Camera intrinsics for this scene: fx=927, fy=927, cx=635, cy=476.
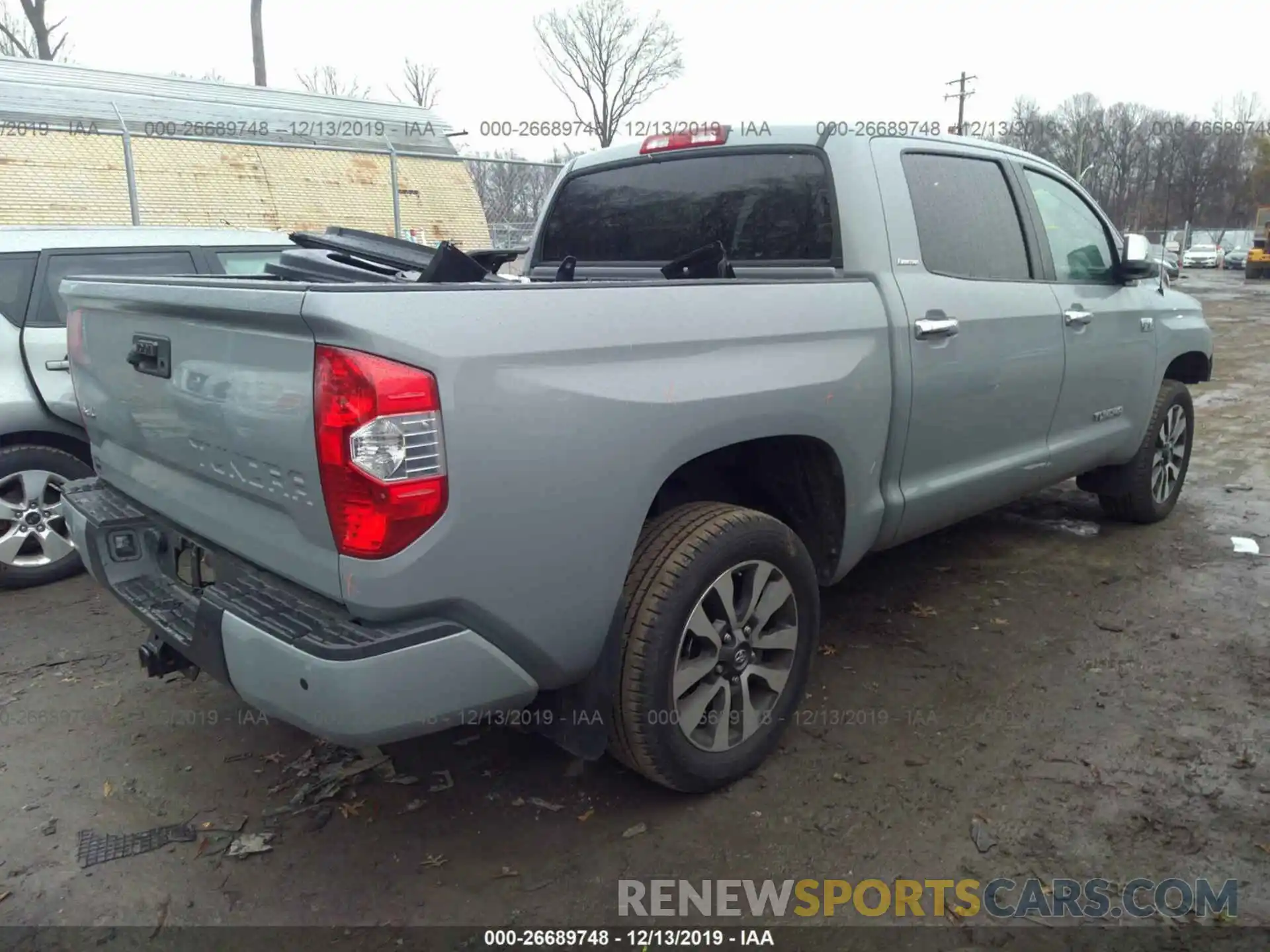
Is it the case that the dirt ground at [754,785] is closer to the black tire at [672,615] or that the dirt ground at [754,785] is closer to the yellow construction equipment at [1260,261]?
the black tire at [672,615]

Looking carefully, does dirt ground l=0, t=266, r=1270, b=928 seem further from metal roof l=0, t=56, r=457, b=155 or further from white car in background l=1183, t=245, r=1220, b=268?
white car in background l=1183, t=245, r=1220, b=268

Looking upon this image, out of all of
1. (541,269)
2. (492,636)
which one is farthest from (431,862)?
(541,269)

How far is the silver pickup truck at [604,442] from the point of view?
6.38 ft

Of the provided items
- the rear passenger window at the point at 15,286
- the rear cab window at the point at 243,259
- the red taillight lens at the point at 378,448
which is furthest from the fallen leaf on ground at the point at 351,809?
the rear cab window at the point at 243,259

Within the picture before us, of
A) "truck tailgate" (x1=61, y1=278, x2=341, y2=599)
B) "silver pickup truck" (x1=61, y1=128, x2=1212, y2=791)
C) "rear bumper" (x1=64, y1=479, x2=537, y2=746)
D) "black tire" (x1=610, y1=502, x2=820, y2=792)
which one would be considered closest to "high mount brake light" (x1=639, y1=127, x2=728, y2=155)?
"silver pickup truck" (x1=61, y1=128, x2=1212, y2=791)

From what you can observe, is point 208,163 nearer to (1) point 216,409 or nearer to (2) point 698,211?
(2) point 698,211

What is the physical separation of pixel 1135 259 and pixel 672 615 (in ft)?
10.4

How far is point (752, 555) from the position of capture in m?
2.62

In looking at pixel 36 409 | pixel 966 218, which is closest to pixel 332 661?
pixel 966 218

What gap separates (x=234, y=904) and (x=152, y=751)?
2.99 feet

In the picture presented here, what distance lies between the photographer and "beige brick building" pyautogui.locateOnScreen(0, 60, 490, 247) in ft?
44.4

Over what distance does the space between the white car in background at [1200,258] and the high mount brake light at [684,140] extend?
47179 millimetres

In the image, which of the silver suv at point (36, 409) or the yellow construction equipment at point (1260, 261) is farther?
the yellow construction equipment at point (1260, 261)

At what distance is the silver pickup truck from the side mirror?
1.79 feet
